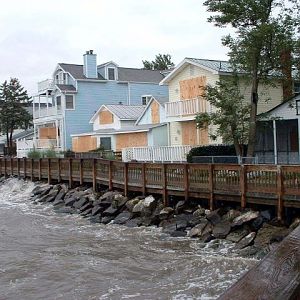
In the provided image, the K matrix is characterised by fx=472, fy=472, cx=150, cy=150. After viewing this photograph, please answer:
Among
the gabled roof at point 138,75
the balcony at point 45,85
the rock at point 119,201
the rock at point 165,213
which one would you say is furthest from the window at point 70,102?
the rock at point 165,213

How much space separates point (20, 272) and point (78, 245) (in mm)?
3455

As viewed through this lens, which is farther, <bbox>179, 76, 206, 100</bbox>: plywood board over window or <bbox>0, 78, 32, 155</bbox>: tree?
<bbox>0, 78, 32, 155</bbox>: tree

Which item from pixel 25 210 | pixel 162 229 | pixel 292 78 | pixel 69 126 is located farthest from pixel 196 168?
pixel 69 126

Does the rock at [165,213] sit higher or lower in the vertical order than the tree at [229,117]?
lower

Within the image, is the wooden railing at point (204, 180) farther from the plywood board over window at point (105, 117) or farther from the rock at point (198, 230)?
the plywood board over window at point (105, 117)

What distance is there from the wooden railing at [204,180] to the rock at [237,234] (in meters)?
1.01

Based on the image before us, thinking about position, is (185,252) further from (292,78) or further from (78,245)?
(292,78)

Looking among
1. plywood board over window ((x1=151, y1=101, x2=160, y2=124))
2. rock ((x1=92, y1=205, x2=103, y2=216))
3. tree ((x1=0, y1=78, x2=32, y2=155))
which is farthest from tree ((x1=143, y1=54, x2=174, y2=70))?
rock ((x1=92, y1=205, x2=103, y2=216))

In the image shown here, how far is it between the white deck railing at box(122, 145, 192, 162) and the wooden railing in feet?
12.2

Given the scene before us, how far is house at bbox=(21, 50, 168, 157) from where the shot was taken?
144ft

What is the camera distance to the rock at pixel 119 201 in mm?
20008

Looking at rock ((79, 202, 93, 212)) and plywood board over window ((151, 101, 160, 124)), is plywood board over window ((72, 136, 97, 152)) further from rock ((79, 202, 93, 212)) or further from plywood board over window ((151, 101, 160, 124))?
rock ((79, 202, 93, 212))

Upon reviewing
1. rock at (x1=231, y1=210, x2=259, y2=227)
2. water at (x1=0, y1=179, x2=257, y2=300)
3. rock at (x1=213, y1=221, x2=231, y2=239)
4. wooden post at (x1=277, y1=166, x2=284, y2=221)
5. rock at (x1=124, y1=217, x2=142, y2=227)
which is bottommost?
water at (x1=0, y1=179, x2=257, y2=300)

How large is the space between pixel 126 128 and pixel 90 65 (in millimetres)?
11474
